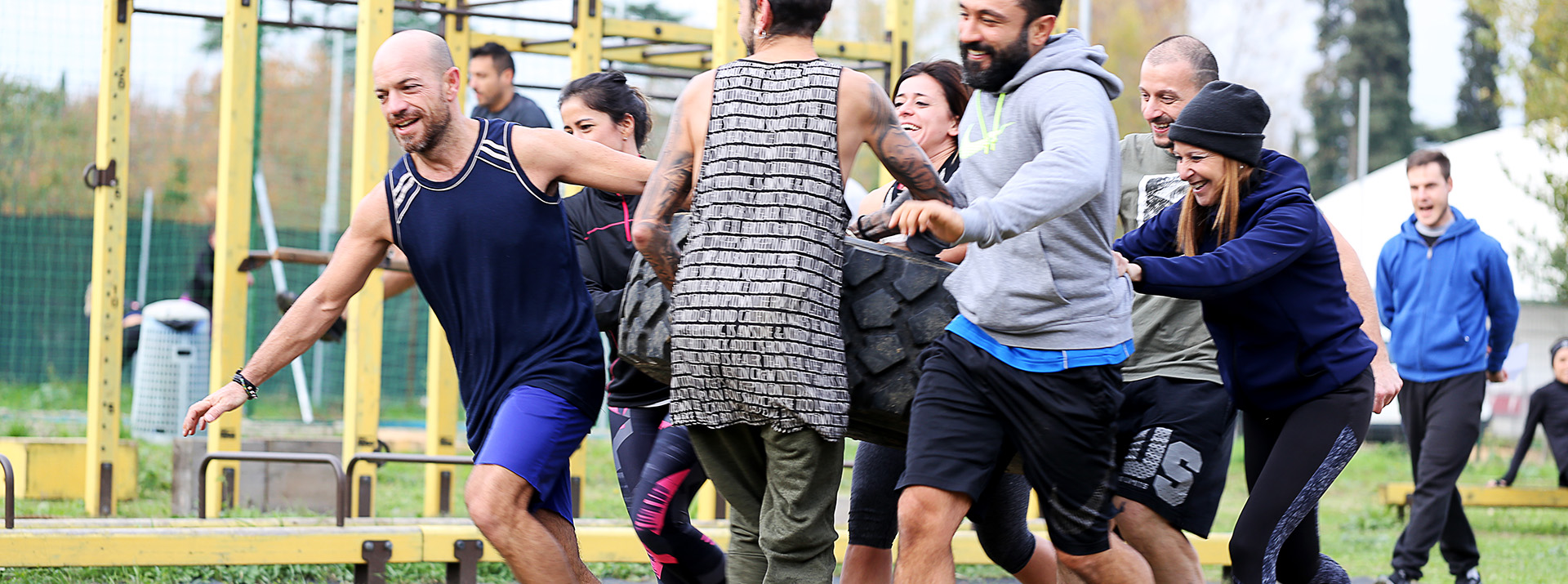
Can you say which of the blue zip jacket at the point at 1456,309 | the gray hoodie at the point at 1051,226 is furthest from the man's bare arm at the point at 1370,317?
the blue zip jacket at the point at 1456,309

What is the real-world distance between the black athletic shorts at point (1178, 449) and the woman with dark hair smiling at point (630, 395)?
131cm

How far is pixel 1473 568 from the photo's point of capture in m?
7.08

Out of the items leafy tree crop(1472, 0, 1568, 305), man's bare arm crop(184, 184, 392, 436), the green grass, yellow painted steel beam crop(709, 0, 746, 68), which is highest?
leafy tree crop(1472, 0, 1568, 305)

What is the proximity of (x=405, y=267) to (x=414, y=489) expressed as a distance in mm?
2730

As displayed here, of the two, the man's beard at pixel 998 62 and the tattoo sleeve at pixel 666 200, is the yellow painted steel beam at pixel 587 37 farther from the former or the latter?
the man's beard at pixel 998 62

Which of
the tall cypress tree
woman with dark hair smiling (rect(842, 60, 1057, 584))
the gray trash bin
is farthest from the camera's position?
the tall cypress tree

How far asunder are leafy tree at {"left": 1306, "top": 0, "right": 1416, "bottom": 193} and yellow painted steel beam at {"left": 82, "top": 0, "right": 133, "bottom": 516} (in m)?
45.1

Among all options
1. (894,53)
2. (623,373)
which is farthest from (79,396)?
(623,373)

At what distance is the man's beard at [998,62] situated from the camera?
3469mm

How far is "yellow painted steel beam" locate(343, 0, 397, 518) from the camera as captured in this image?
7078mm

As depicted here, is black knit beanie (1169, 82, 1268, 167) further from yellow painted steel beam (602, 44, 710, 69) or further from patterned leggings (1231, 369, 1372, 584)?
yellow painted steel beam (602, 44, 710, 69)

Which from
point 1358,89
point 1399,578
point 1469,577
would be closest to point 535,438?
point 1399,578

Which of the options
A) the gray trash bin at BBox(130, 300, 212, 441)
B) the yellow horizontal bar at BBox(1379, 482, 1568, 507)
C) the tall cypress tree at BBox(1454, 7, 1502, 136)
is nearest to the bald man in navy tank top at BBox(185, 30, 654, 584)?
the gray trash bin at BBox(130, 300, 212, 441)

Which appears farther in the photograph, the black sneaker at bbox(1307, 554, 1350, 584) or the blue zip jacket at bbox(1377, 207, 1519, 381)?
the blue zip jacket at bbox(1377, 207, 1519, 381)
